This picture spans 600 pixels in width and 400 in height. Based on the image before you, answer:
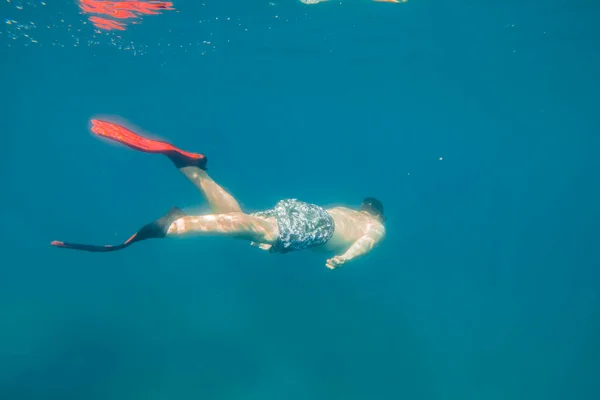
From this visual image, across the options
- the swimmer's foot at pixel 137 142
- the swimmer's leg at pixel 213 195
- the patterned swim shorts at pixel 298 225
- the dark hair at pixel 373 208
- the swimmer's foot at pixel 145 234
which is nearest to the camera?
the swimmer's foot at pixel 145 234

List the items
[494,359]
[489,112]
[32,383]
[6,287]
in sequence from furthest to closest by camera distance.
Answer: [489,112]
[6,287]
[494,359]
[32,383]

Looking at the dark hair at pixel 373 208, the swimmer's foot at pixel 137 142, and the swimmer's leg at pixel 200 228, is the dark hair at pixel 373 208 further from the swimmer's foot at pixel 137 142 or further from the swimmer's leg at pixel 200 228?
the swimmer's foot at pixel 137 142

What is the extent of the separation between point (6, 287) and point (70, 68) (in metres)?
15.0

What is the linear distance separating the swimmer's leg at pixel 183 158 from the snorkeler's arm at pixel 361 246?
6.35ft

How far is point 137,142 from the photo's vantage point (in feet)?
18.1

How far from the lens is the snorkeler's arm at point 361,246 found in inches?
258

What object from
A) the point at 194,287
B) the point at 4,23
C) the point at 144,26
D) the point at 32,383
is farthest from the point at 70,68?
the point at 32,383

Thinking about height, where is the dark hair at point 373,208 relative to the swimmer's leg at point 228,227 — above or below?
below

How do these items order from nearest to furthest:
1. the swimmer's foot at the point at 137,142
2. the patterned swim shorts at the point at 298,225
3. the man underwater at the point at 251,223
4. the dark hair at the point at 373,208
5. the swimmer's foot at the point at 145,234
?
the swimmer's foot at the point at 145,234 → the man underwater at the point at 251,223 → the swimmer's foot at the point at 137,142 → the patterned swim shorts at the point at 298,225 → the dark hair at the point at 373,208

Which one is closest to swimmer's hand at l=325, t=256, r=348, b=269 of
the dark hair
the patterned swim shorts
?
the patterned swim shorts

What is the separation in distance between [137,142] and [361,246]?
13.9 ft

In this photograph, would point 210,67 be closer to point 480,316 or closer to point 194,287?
point 194,287

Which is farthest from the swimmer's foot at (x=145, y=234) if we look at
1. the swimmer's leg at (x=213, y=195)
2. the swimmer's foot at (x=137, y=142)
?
the swimmer's leg at (x=213, y=195)

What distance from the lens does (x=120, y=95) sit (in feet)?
121
